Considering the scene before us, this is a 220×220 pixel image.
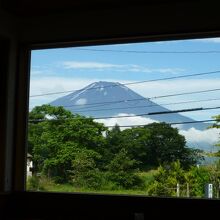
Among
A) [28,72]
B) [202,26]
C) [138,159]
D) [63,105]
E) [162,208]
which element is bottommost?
[162,208]

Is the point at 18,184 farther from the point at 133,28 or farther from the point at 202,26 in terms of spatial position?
the point at 202,26

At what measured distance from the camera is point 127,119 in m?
4.22

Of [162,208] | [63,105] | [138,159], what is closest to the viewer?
[162,208]

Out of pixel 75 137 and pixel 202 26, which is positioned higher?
pixel 202 26

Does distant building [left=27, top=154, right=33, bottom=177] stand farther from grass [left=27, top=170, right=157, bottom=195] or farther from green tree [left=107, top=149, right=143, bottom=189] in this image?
green tree [left=107, top=149, right=143, bottom=189]

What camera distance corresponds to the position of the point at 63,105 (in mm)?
4395

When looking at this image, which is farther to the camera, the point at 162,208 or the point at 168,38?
the point at 168,38

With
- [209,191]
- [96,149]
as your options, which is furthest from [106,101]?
[209,191]

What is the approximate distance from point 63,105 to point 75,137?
0.33m

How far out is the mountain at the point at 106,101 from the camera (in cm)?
420

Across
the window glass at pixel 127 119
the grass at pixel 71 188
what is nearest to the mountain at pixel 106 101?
the window glass at pixel 127 119

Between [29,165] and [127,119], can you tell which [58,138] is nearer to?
[29,165]

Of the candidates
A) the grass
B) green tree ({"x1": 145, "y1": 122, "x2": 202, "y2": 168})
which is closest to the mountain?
green tree ({"x1": 145, "y1": 122, "x2": 202, "y2": 168})

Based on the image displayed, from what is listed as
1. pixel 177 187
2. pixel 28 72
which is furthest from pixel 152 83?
pixel 28 72
